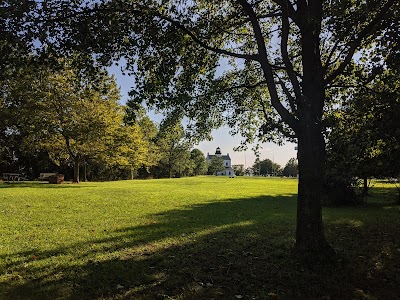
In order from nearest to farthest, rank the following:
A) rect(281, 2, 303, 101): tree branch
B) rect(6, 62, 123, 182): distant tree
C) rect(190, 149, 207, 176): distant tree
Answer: rect(281, 2, 303, 101): tree branch
rect(6, 62, 123, 182): distant tree
rect(190, 149, 207, 176): distant tree

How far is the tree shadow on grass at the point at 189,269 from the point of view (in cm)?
462

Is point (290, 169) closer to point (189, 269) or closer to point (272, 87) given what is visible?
point (272, 87)

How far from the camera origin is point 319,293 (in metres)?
4.68

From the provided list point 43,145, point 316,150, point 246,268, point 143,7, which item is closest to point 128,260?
point 246,268

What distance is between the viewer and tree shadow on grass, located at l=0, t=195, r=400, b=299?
182 inches

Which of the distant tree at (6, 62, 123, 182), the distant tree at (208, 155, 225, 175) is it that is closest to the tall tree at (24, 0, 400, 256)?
the distant tree at (6, 62, 123, 182)

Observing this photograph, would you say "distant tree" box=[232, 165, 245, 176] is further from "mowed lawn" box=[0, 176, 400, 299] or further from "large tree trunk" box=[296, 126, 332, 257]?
"large tree trunk" box=[296, 126, 332, 257]

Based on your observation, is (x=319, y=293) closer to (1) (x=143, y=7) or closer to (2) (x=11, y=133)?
(1) (x=143, y=7)

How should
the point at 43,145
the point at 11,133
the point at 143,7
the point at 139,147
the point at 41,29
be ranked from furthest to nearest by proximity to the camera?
the point at 11,133
the point at 139,147
the point at 43,145
the point at 143,7
the point at 41,29

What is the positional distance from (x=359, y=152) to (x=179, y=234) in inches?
200

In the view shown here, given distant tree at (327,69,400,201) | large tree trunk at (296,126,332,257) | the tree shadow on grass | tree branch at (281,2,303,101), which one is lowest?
the tree shadow on grass

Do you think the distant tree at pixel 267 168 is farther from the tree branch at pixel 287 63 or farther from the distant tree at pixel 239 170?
the tree branch at pixel 287 63

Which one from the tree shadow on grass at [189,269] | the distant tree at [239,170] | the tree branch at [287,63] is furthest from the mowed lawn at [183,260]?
the distant tree at [239,170]

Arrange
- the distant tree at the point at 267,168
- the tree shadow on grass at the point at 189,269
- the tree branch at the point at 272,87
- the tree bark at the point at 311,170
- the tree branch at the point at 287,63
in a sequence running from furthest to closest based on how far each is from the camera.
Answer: the distant tree at the point at 267,168
the tree branch at the point at 287,63
the tree branch at the point at 272,87
the tree bark at the point at 311,170
the tree shadow on grass at the point at 189,269
